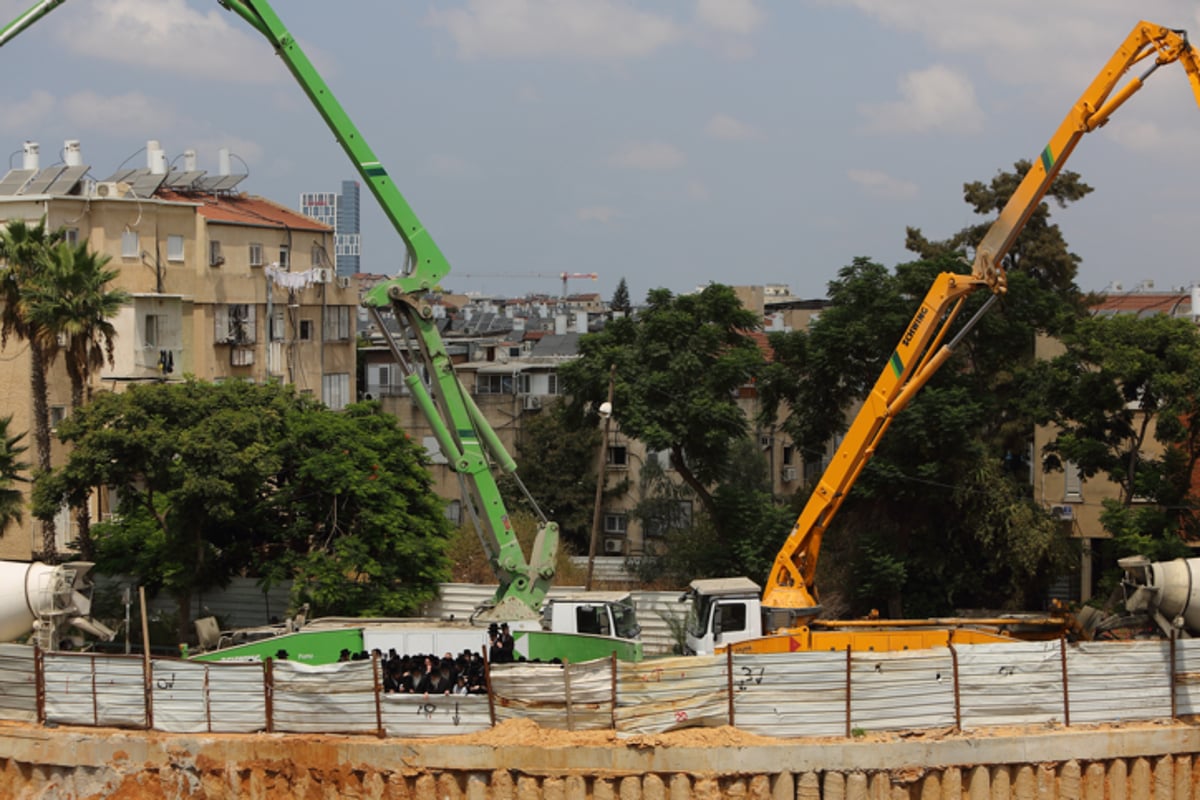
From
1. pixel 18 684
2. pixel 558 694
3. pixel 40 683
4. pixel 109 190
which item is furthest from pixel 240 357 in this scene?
pixel 558 694

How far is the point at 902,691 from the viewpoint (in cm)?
2464

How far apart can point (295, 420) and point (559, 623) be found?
1178 centimetres

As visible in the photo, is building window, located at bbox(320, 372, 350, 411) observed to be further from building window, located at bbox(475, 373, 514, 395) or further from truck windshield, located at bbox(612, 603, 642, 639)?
truck windshield, located at bbox(612, 603, 642, 639)

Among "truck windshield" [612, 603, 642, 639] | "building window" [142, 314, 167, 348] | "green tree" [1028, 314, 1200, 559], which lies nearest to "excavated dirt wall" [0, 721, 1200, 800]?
"truck windshield" [612, 603, 642, 639]

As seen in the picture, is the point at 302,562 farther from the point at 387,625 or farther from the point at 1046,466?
the point at 1046,466

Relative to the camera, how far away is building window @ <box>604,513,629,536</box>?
53.9 meters

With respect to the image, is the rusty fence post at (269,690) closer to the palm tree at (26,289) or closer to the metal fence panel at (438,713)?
the metal fence panel at (438,713)

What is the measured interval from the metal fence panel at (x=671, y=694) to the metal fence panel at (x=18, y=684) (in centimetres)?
1058

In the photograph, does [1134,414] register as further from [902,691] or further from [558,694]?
[558,694]

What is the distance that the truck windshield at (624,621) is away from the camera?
29.5 m

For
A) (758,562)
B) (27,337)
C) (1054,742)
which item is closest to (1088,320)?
(758,562)

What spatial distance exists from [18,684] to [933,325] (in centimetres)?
1933

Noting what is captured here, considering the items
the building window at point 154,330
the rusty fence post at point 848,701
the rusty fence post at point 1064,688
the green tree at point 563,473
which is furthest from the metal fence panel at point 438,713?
the green tree at point 563,473

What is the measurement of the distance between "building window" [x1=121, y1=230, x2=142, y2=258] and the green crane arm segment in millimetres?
18379
